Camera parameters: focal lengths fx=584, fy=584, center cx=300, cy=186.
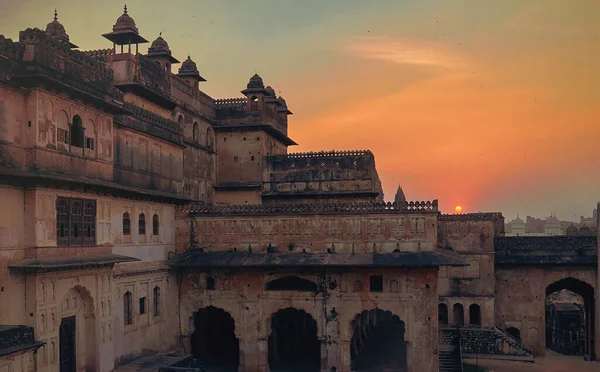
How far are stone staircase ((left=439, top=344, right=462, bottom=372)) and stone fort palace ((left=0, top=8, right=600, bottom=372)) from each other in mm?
160

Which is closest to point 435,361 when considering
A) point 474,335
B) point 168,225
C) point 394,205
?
point 394,205

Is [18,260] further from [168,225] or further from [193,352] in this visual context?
[193,352]

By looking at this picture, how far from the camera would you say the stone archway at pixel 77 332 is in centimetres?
1950

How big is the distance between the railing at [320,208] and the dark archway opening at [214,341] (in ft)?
16.6

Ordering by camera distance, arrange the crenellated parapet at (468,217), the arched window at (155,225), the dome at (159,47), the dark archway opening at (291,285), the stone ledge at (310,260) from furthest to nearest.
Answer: the crenellated parapet at (468,217) → the dome at (159,47) → the dark archway opening at (291,285) → the arched window at (155,225) → the stone ledge at (310,260)

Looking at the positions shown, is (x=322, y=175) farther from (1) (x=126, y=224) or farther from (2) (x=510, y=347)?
(1) (x=126, y=224)

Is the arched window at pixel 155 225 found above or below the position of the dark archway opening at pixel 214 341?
above

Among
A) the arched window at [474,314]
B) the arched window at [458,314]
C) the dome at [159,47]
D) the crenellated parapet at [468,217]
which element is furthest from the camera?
the crenellated parapet at [468,217]

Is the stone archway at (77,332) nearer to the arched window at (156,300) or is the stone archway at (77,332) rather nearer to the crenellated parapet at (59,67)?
the arched window at (156,300)

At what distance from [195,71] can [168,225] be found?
39.1 ft

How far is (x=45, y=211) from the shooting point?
1836 centimetres

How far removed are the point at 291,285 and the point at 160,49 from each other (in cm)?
1505

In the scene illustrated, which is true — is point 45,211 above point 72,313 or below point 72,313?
above

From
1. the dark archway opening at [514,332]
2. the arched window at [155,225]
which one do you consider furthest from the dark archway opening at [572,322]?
the arched window at [155,225]
